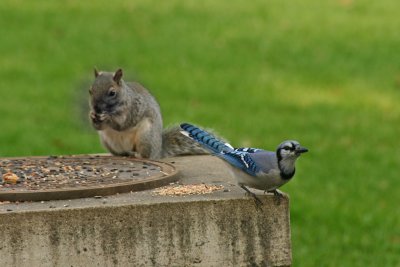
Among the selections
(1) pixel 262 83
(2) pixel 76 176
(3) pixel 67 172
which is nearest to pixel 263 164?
(2) pixel 76 176

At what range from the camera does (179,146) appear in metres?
6.75

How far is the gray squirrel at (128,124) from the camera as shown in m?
6.64

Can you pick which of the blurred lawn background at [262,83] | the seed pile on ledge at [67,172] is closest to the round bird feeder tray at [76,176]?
the seed pile on ledge at [67,172]

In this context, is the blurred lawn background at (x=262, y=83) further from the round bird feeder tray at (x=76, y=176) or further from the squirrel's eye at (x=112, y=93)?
the round bird feeder tray at (x=76, y=176)

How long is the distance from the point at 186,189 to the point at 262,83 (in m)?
7.50

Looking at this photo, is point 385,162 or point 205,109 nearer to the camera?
point 385,162

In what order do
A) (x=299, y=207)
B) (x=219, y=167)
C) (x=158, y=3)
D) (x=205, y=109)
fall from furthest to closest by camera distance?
(x=158, y=3), (x=205, y=109), (x=299, y=207), (x=219, y=167)

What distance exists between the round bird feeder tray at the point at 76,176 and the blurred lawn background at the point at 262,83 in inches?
35.6

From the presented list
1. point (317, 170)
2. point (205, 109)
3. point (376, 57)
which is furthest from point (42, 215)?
point (376, 57)

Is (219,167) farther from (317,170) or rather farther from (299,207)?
(317,170)

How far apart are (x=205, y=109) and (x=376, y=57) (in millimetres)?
3547

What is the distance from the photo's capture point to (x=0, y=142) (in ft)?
32.5

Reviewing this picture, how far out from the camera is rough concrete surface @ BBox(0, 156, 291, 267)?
15.6ft

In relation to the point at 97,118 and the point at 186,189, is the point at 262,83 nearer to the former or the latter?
the point at 97,118
